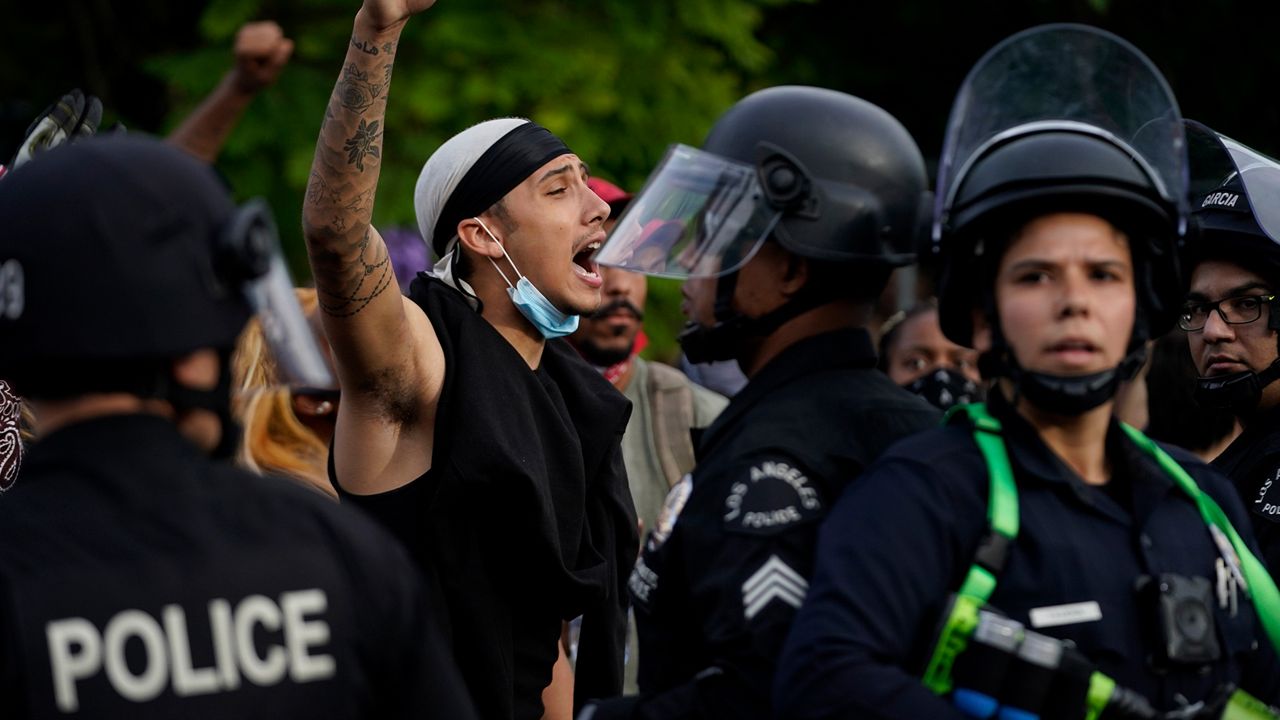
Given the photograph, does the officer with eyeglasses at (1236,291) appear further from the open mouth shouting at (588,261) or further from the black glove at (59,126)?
the black glove at (59,126)

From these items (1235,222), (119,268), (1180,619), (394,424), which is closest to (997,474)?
(1180,619)

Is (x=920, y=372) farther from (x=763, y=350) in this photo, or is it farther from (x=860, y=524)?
(x=860, y=524)

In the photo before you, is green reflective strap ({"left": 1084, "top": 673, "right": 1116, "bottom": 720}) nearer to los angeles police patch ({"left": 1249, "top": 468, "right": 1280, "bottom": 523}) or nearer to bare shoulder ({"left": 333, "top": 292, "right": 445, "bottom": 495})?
los angeles police patch ({"left": 1249, "top": 468, "right": 1280, "bottom": 523})

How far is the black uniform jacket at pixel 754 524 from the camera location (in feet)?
9.34

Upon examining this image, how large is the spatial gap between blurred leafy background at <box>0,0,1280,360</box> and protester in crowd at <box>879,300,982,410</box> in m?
2.74

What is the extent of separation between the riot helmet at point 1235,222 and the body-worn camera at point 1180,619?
175 centimetres

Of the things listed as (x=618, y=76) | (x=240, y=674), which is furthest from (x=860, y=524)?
(x=618, y=76)

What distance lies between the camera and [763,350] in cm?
329

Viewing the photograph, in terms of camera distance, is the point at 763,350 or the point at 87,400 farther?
the point at 763,350

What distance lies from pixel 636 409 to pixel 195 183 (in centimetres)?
401

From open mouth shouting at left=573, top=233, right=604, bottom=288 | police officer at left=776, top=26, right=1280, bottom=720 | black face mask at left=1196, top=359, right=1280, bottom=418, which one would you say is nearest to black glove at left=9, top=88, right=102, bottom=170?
open mouth shouting at left=573, top=233, right=604, bottom=288

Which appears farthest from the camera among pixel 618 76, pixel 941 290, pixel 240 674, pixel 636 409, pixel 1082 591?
pixel 618 76

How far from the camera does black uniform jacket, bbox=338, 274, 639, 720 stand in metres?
3.99

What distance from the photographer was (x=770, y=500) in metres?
2.90
